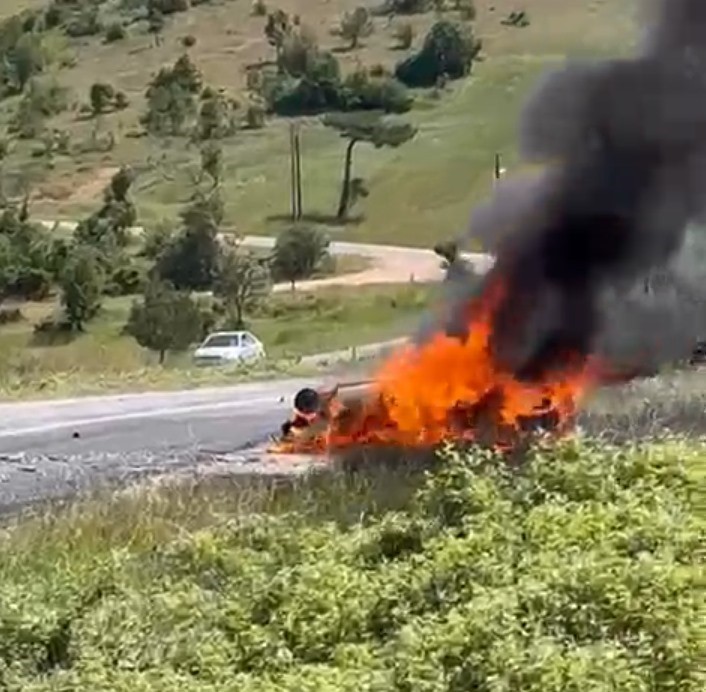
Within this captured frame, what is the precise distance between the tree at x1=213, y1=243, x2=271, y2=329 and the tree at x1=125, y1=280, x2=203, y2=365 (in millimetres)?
3496

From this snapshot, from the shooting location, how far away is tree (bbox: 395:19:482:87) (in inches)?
3228

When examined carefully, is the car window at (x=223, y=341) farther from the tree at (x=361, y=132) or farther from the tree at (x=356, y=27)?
the tree at (x=356, y=27)

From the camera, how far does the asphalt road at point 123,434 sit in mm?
22547

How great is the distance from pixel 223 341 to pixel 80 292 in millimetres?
15544

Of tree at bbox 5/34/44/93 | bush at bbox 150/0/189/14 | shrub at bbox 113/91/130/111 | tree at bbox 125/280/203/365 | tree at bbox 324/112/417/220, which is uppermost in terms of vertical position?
bush at bbox 150/0/189/14

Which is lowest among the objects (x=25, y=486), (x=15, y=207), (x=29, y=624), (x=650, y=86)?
(x=15, y=207)

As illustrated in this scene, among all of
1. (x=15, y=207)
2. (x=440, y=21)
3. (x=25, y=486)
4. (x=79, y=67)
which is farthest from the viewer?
(x=79, y=67)

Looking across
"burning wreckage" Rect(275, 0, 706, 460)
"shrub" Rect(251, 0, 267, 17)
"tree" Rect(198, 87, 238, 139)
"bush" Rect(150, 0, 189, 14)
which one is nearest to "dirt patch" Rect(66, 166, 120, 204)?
"tree" Rect(198, 87, 238, 139)

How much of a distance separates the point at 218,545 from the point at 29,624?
2.91 m

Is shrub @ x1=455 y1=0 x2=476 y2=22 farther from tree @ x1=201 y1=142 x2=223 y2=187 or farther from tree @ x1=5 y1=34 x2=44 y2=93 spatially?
tree @ x1=5 y1=34 x2=44 y2=93

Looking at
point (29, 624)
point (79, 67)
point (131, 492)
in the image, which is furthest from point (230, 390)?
point (79, 67)

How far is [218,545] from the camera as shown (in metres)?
16.6

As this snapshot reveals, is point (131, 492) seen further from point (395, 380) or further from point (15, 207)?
point (15, 207)

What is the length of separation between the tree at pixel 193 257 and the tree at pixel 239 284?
0.69 meters
